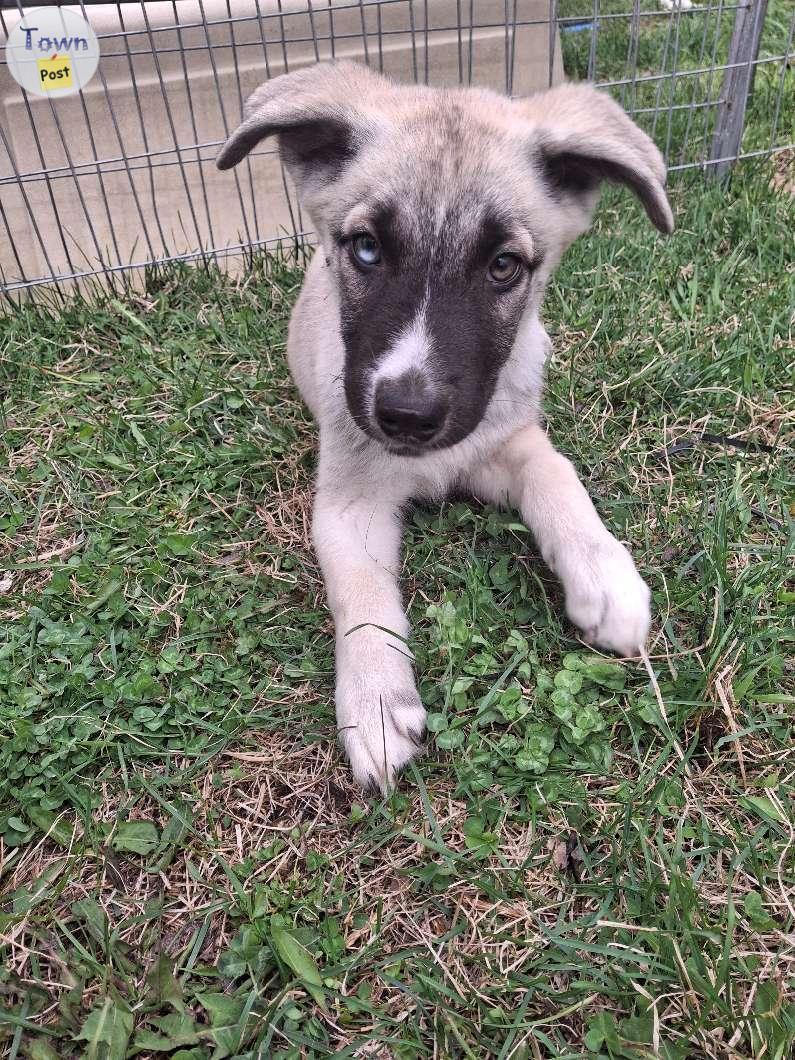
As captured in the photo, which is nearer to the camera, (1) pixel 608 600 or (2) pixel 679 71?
(1) pixel 608 600

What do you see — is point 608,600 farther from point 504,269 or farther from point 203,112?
point 203,112

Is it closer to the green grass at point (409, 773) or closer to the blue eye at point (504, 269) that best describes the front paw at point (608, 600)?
the green grass at point (409, 773)

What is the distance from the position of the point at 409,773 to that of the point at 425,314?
44.7 inches

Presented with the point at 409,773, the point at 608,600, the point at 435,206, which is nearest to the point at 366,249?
the point at 435,206

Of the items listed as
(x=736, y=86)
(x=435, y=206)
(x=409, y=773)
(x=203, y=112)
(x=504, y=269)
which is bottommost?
(x=409, y=773)

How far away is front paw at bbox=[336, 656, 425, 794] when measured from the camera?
6.42 ft

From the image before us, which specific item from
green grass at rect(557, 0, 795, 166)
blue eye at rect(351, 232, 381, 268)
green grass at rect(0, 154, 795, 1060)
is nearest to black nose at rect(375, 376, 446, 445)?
blue eye at rect(351, 232, 381, 268)

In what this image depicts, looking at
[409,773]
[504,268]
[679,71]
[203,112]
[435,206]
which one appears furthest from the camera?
[679,71]

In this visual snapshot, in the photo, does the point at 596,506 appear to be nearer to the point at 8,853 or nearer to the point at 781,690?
the point at 781,690

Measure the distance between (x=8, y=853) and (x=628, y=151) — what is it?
7.70ft

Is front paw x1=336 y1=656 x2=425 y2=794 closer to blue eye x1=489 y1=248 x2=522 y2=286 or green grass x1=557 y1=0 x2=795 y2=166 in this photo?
blue eye x1=489 y1=248 x2=522 y2=286

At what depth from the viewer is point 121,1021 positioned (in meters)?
1.55

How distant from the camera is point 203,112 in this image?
4.37m

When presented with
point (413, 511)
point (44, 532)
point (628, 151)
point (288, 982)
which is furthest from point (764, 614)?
point (44, 532)
